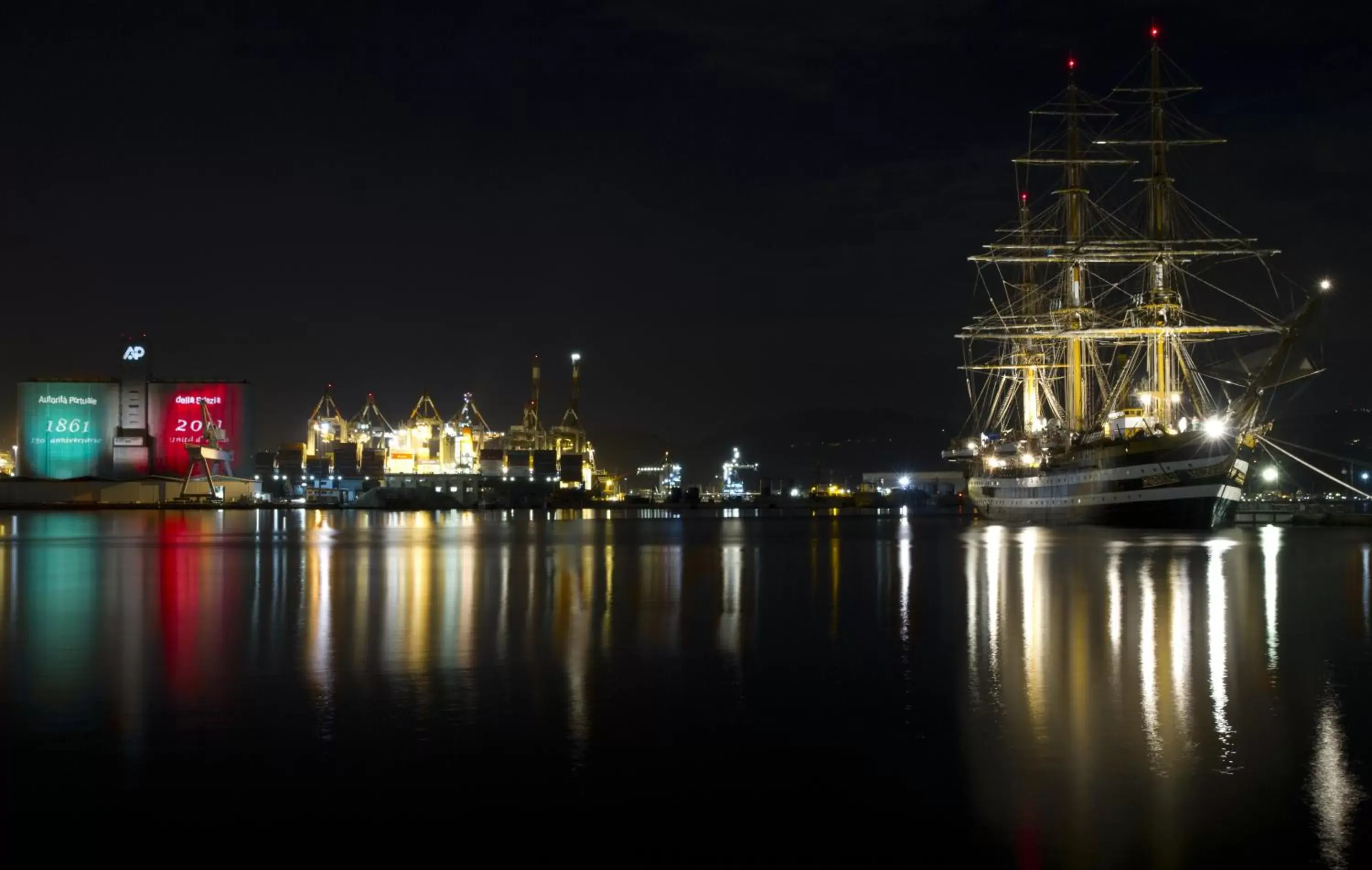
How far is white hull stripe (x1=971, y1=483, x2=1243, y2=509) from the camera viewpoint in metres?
57.6

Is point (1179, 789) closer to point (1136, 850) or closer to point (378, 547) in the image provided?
point (1136, 850)

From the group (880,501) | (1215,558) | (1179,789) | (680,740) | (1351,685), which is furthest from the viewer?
(880,501)

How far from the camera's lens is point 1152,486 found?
60.4 m

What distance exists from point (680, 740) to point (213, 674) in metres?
6.08

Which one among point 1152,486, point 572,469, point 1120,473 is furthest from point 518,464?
point 1152,486

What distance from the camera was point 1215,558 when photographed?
36.0m

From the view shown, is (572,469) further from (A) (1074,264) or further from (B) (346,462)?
(A) (1074,264)

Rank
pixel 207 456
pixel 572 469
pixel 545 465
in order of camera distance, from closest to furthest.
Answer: pixel 207 456 < pixel 545 465 < pixel 572 469

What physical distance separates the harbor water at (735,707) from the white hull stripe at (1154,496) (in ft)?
102

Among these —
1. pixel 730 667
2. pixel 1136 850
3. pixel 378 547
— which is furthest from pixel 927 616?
pixel 378 547

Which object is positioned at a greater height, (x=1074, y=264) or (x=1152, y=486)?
(x=1074, y=264)

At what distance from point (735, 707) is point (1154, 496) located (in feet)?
174

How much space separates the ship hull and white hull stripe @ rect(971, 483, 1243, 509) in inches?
1.2

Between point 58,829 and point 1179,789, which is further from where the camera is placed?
point 1179,789
